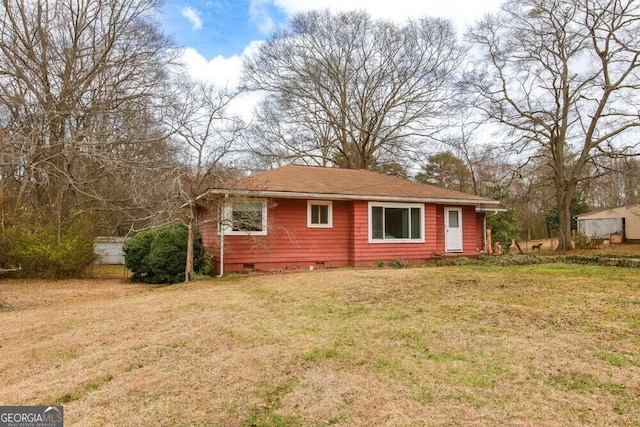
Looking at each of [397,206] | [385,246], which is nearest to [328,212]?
[385,246]

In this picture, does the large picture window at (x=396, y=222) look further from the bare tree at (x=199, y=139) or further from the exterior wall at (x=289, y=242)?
the bare tree at (x=199, y=139)

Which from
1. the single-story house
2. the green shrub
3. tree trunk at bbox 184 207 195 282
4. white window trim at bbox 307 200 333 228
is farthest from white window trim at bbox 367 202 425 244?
the single-story house

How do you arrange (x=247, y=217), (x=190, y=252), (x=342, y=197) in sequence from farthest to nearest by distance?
(x=342, y=197) → (x=247, y=217) → (x=190, y=252)

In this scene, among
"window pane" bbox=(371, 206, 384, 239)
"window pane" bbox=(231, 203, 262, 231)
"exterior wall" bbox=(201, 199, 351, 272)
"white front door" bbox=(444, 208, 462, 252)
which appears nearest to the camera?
"window pane" bbox=(231, 203, 262, 231)

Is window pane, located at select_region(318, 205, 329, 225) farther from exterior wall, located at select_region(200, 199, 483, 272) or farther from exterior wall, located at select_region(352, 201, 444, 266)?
exterior wall, located at select_region(352, 201, 444, 266)

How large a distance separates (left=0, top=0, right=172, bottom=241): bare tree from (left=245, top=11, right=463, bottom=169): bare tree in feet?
28.3

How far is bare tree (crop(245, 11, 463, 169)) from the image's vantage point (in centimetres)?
2473

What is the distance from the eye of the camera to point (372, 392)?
3.39 metres

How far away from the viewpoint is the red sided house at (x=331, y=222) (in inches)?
468

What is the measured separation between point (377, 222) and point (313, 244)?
2.30 m

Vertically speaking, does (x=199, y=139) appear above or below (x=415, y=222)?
above

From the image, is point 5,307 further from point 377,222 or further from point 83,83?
point 83,83

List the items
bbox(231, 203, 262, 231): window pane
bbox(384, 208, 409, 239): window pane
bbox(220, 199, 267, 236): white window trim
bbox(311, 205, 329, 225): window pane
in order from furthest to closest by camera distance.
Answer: bbox(384, 208, 409, 239): window pane, bbox(311, 205, 329, 225): window pane, bbox(231, 203, 262, 231): window pane, bbox(220, 199, 267, 236): white window trim

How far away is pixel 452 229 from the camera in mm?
15312
